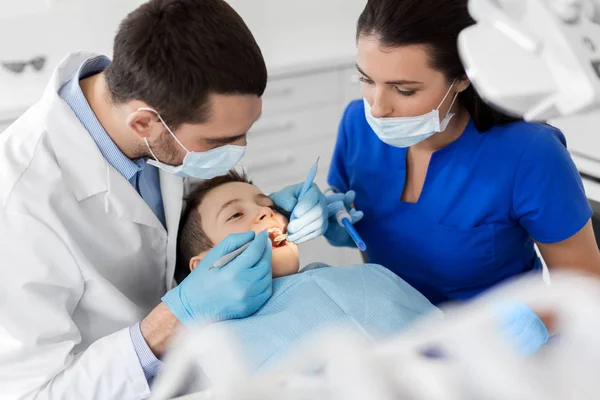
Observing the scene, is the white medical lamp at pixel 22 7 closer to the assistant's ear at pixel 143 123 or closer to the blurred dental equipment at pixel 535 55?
the assistant's ear at pixel 143 123

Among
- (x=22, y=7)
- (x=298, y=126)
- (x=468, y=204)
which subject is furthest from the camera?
(x=298, y=126)

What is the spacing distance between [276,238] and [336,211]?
0.54 feet

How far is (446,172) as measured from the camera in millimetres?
1463

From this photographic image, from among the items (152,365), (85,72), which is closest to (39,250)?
(152,365)

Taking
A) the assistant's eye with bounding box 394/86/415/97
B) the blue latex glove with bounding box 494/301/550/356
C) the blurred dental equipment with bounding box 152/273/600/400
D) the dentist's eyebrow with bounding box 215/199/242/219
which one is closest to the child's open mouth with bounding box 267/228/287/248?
the dentist's eyebrow with bounding box 215/199/242/219

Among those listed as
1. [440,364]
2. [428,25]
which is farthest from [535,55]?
[428,25]

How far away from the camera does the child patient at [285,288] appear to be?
126 cm

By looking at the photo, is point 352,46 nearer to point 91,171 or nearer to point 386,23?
point 386,23

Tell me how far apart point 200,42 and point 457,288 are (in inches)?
33.2

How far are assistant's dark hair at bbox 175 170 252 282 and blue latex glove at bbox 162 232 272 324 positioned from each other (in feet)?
0.90

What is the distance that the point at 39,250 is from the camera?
1188mm

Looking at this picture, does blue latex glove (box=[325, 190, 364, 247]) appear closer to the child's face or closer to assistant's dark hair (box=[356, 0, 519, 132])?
the child's face

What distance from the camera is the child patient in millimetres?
1257

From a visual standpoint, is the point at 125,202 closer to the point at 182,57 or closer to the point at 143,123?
the point at 143,123
